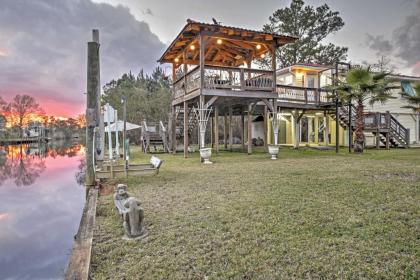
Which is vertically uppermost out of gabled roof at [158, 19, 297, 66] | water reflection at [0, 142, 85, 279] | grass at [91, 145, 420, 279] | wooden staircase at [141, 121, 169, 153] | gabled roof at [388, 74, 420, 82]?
gabled roof at [158, 19, 297, 66]

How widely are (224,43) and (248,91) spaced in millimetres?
3256

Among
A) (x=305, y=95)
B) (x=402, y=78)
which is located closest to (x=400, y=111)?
(x=402, y=78)

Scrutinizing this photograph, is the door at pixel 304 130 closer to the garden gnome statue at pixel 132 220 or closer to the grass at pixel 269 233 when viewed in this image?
the grass at pixel 269 233

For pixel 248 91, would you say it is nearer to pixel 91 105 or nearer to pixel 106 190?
pixel 91 105

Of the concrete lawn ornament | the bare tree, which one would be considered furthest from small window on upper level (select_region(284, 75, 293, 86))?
the bare tree

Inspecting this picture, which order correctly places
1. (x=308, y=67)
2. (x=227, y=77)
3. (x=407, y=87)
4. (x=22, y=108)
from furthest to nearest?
(x=22, y=108) < (x=407, y=87) < (x=308, y=67) < (x=227, y=77)

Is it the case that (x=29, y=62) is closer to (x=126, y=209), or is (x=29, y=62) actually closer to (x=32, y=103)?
(x=126, y=209)

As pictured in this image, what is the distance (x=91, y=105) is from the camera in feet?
21.5

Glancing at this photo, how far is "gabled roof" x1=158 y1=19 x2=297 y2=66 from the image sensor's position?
11.6m

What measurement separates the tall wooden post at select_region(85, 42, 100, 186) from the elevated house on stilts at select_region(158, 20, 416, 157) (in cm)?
538

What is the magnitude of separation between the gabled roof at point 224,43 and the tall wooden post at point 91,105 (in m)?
5.42

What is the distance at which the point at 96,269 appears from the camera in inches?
104

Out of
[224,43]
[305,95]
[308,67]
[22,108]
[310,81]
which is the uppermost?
[22,108]

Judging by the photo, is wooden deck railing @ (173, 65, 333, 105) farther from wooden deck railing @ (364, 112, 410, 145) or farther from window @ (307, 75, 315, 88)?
wooden deck railing @ (364, 112, 410, 145)
